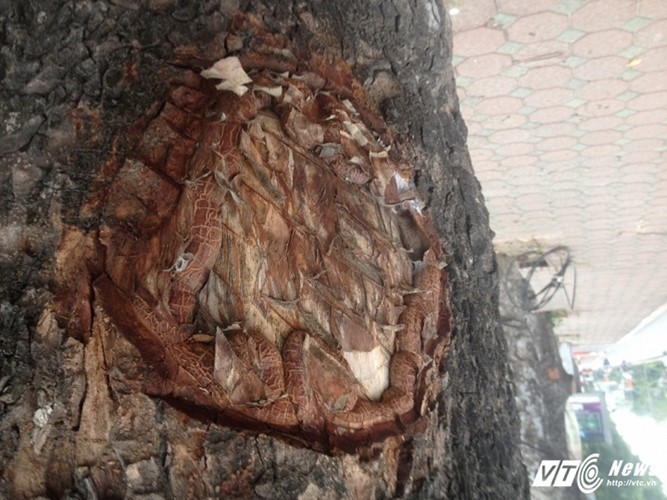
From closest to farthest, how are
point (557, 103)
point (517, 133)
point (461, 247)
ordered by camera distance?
point (461, 247) → point (557, 103) → point (517, 133)

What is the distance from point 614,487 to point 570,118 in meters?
2.62

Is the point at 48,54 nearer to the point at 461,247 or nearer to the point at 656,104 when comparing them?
the point at 461,247

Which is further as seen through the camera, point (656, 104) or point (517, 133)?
point (517, 133)

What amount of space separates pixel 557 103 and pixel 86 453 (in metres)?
2.36

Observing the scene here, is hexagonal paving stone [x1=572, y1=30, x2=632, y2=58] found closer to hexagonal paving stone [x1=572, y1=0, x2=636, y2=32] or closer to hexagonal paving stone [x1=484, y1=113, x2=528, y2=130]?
hexagonal paving stone [x1=572, y1=0, x2=636, y2=32]

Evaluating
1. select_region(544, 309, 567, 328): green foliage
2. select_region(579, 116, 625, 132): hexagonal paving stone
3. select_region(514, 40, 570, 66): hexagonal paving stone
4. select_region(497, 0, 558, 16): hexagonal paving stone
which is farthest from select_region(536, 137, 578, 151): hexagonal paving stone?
select_region(544, 309, 567, 328): green foliage

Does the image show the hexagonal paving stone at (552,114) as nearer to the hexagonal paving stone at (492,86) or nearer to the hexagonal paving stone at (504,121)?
the hexagonal paving stone at (504,121)

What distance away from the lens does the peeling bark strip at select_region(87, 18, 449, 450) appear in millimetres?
622

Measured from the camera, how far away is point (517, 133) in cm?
266

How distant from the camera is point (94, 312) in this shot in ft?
2.01

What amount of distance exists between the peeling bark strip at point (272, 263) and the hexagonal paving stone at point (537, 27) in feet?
4.62

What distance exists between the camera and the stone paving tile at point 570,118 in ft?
6.54

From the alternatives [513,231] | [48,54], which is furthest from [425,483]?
[513,231]

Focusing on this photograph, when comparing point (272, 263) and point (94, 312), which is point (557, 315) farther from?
point (94, 312)
